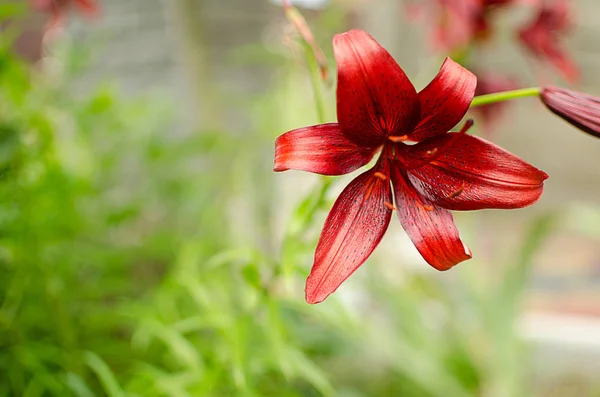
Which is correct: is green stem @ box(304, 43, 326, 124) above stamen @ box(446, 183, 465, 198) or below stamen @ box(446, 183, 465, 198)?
above

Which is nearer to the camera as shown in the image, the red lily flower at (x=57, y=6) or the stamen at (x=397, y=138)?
the stamen at (x=397, y=138)

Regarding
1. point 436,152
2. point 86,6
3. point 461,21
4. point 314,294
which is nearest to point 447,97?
point 436,152

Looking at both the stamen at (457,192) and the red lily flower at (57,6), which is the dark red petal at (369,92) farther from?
the red lily flower at (57,6)

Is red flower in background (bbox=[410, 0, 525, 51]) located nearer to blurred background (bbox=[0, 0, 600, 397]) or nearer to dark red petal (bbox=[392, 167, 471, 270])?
blurred background (bbox=[0, 0, 600, 397])

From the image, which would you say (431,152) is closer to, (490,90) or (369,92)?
(369,92)

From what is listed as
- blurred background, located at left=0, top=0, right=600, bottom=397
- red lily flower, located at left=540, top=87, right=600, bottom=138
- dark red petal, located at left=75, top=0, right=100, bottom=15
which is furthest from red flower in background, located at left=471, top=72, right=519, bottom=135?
dark red petal, located at left=75, top=0, right=100, bottom=15

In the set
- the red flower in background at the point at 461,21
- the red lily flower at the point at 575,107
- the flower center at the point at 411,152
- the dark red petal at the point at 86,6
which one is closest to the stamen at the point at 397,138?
the flower center at the point at 411,152
